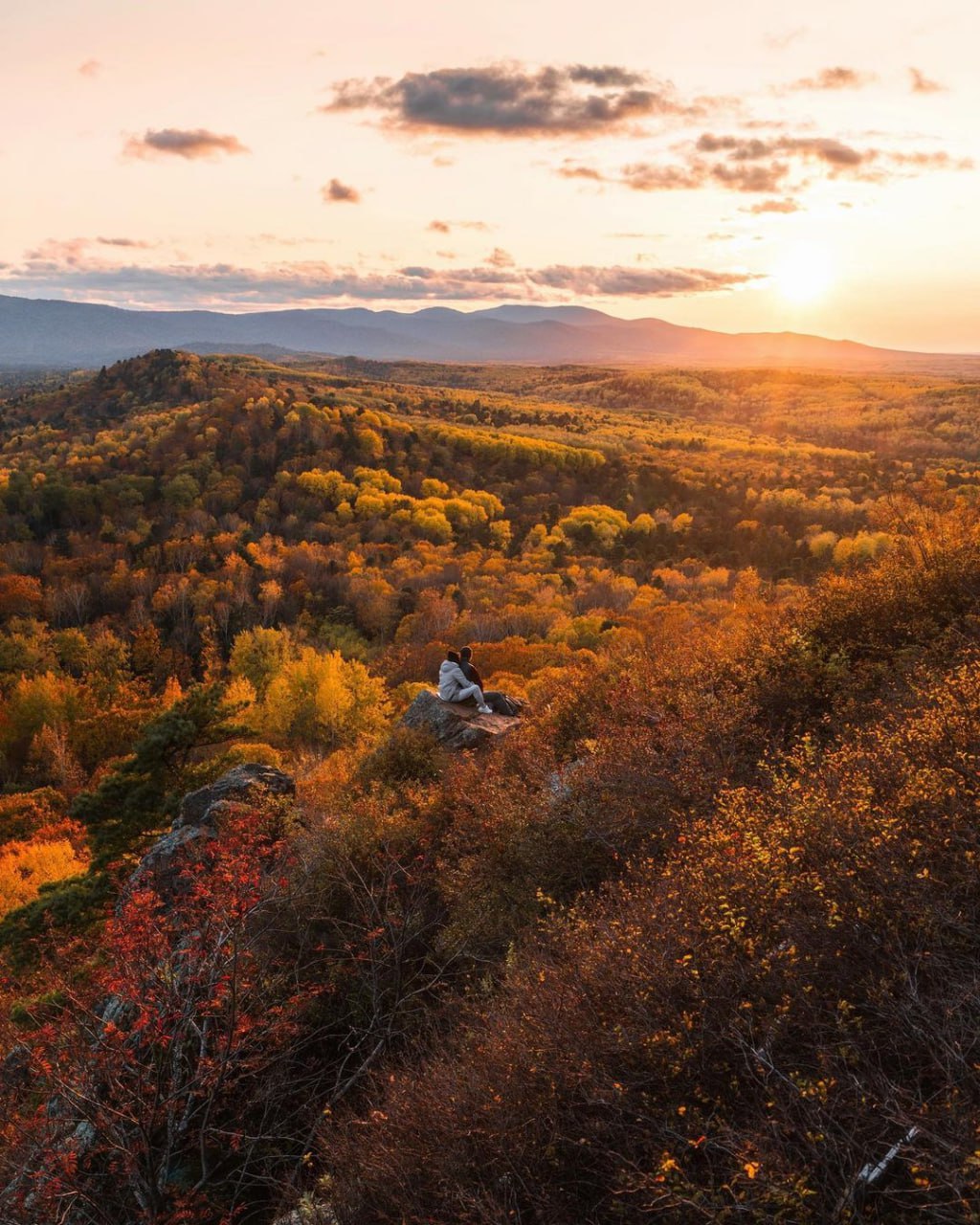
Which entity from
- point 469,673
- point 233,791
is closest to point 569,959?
point 233,791

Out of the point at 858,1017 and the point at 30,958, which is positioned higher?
the point at 858,1017

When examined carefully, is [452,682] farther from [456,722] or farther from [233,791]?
[233,791]

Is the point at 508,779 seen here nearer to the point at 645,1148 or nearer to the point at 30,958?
the point at 645,1148

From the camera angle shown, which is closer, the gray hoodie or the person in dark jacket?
the gray hoodie

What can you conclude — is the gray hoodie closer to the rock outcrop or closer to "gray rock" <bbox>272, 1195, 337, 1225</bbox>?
the rock outcrop

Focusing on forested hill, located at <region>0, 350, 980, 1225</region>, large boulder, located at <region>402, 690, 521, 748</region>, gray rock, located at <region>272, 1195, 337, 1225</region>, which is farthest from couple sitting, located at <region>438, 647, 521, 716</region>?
gray rock, located at <region>272, 1195, 337, 1225</region>

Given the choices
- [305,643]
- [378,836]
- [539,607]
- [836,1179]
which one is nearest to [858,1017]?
[836,1179]

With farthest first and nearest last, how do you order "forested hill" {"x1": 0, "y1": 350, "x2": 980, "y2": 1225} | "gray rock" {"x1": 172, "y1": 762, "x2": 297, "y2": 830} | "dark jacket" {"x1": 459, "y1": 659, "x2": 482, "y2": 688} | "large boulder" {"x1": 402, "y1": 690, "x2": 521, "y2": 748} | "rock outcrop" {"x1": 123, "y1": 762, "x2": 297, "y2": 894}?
"dark jacket" {"x1": 459, "y1": 659, "x2": 482, "y2": 688}
"large boulder" {"x1": 402, "y1": 690, "x2": 521, "y2": 748}
"gray rock" {"x1": 172, "y1": 762, "x2": 297, "y2": 830}
"rock outcrop" {"x1": 123, "y1": 762, "x2": 297, "y2": 894}
"forested hill" {"x1": 0, "y1": 350, "x2": 980, "y2": 1225}
